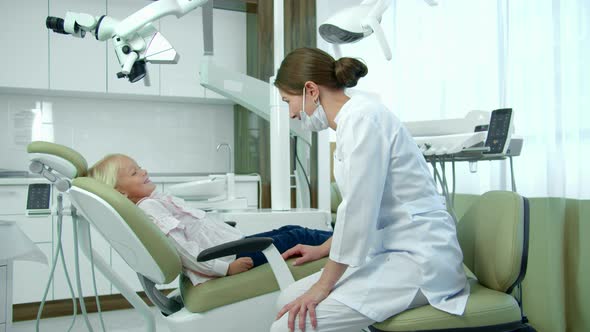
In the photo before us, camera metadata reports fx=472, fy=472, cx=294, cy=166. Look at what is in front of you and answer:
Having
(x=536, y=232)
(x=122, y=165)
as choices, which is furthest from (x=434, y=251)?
(x=536, y=232)

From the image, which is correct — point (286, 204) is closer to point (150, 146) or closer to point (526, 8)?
point (526, 8)

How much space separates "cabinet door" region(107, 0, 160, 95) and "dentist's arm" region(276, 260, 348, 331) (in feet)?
9.63

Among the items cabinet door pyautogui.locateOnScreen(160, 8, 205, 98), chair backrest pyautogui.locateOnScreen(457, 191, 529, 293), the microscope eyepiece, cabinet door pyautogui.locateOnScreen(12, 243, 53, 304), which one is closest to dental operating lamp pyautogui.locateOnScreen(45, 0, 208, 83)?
the microscope eyepiece

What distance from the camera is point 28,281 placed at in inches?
120

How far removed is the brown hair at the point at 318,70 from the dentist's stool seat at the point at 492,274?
0.51 metres

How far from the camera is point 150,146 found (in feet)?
13.3

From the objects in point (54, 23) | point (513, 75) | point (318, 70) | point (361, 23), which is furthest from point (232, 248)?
point (513, 75)

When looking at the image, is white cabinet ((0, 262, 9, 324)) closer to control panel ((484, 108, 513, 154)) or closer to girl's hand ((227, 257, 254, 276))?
girl's hand ((227, 257, 254, 276))

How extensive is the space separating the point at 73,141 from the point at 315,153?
6.53 feet

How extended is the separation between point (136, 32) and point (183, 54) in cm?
225

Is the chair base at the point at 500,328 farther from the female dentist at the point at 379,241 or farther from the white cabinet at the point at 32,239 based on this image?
the white cabinet at the point at 32,239

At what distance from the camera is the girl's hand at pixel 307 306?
105 centimetres

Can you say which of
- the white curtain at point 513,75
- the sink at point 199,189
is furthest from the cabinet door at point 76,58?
the white curtain at point 513,75

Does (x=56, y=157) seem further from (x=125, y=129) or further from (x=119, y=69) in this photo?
(x=125, y=129)
